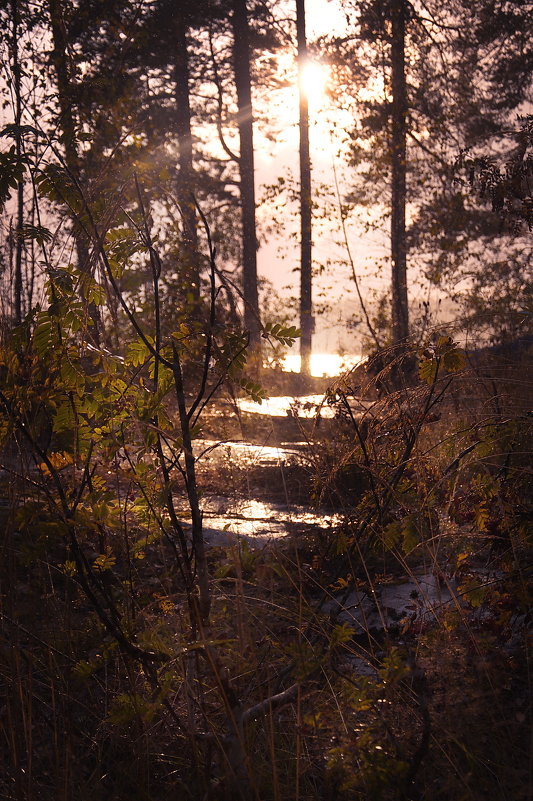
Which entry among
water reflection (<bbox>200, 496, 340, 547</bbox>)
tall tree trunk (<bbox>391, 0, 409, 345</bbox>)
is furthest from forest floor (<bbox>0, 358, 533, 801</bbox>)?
tall tree trunk (<bbox>391, 0, 409, 345</bbox>)

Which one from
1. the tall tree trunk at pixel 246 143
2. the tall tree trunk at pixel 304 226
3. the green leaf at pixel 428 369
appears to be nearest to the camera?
the green leaf at pixel 428 369

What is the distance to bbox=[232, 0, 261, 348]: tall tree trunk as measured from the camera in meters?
18.5

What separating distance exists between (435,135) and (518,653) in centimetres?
1172

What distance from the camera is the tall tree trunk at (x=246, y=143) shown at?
18.5 meters

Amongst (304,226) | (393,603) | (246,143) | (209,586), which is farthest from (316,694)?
(246,143)

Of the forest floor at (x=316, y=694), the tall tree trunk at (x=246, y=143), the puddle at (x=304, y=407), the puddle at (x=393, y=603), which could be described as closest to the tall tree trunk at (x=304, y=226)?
the tall tree trunk at (x=246, y=143)

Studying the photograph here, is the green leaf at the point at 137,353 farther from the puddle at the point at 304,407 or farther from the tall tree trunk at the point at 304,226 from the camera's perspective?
the tall tree trunk at the point at 304,226

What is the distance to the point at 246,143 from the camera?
63.9ft

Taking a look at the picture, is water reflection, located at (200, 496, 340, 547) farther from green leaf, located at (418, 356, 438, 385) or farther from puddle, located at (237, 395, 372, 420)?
green leaf, located at (418, 356, 438, 385)

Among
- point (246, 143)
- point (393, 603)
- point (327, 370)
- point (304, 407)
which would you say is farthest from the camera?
point (327, 370)

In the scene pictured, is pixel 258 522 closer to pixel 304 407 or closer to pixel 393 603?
pixel 304 407

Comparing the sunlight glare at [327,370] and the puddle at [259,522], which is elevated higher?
the sunlight glare at [327,370]

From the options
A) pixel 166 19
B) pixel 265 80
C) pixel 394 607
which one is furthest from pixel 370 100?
pixel 394 607

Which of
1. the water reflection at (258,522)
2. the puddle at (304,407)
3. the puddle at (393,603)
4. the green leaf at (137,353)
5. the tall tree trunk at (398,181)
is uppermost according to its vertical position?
the tall tree trunk at (398,181)
